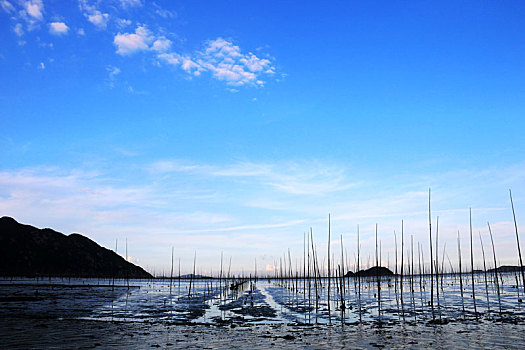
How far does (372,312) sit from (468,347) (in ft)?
40.9

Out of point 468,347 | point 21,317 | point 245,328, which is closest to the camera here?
point 468,347

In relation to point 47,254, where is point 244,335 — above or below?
below

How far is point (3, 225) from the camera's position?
140 meters

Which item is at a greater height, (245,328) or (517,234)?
(517,234)

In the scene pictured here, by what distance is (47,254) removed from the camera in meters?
137

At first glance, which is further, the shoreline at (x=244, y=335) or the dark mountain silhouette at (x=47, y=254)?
the dark mountain silhouette at (x=47, y=254)

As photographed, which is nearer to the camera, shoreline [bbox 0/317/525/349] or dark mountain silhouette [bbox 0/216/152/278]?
shoreline [bbox 0/317/525/349]

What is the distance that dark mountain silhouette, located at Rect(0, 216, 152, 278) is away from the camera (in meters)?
123

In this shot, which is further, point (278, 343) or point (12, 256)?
point (12, 256)

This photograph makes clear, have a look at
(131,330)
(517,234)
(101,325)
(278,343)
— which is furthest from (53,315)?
(517,234)

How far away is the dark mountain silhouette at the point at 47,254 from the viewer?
123 m

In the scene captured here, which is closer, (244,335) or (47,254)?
(244,335)

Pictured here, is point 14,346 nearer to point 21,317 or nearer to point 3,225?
point 21,317

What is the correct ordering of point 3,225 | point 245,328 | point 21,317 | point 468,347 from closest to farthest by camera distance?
1. point 468,347
2. point 245,328
3. point 21,317
4. point 3,225
